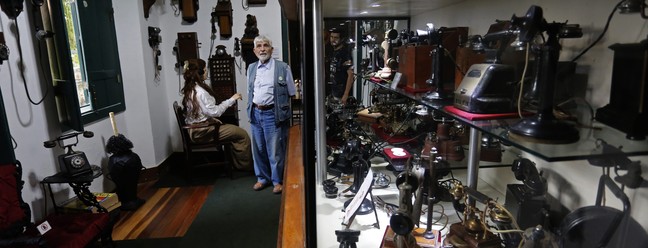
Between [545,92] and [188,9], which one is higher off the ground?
[188,9]

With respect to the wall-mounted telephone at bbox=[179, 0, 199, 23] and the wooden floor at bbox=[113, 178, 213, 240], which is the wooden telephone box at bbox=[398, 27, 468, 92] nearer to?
the wooden floor at bbox=[113, 178, 213, 240]

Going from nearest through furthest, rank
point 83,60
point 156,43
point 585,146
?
point 585,146 → point 83,60 → point 156,43

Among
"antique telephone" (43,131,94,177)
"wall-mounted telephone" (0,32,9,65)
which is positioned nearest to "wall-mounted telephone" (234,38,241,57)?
"antique telephone" (43,131,94,177)

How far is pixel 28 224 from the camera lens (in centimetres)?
217

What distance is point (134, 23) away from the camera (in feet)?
12.5

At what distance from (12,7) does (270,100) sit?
2014 mm

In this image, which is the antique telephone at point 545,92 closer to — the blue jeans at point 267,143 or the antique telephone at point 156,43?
the blue jeans at point 267,143

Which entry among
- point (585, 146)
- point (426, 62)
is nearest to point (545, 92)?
point (585, 146)

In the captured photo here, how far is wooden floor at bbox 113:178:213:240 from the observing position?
2.98 metres

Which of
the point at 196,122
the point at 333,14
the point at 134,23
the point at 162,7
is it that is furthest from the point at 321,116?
the point at 162,7

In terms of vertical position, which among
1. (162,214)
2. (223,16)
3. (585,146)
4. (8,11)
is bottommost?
(162,214)

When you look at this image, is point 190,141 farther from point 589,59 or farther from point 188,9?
point 589,59

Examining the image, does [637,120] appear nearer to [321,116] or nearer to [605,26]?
[605,26]

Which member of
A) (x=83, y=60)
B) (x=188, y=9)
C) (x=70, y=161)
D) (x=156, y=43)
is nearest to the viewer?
(x=70, y=161)
